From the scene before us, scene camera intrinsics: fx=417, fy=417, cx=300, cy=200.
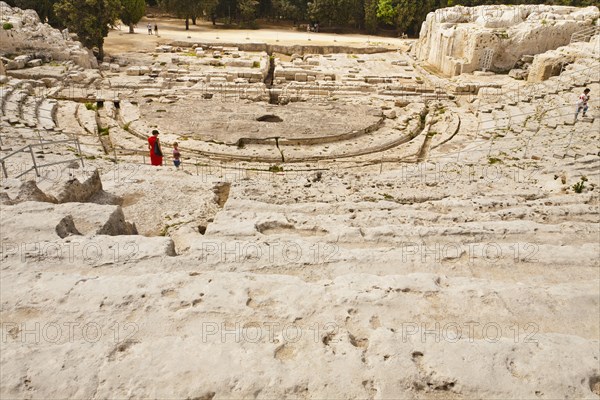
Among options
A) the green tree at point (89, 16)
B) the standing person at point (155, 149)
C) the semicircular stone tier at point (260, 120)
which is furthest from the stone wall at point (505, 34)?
the green tree at point (89, 16)

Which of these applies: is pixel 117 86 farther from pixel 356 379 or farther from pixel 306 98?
pixel 356 379

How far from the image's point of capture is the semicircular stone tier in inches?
582

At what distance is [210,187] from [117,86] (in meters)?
14.6

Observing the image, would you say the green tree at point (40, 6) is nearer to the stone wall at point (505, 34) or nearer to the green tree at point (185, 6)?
the green tree at point (185, 6)

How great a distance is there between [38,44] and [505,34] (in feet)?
87.3

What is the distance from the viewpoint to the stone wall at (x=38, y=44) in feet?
73.2

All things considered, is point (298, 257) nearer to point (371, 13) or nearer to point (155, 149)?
point (155, 149)

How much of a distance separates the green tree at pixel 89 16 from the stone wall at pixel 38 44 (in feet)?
2.83

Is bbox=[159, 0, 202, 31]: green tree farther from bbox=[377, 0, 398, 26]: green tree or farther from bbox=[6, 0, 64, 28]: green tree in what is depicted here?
bbox=[377, 0, 398, 26]: green tree

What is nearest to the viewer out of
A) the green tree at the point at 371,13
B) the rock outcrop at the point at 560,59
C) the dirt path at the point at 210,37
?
the rock outcrop at the point at 560,59

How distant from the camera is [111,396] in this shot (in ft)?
9.41

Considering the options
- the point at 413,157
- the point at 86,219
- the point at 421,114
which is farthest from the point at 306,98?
the point at 86,219

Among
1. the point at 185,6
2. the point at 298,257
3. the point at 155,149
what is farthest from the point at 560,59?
the point at 185,6

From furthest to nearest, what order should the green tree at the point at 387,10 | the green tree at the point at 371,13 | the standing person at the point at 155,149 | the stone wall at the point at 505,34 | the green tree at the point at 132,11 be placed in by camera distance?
the green tree at the point at 371,13 → the green tree at the point at 387,10 → the green tree at the point at 132,11 → the stone wall at the point at 505,34 → the standing person at the point at 155,149
